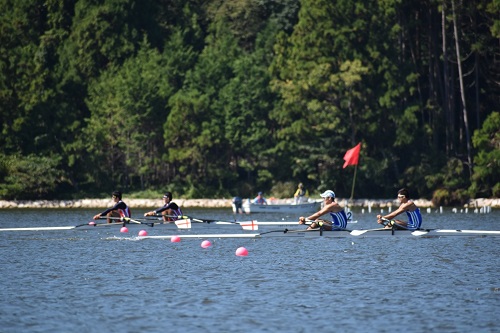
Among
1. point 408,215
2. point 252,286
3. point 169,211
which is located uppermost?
point 169,211

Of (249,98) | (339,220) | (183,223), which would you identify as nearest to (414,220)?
(339,220)

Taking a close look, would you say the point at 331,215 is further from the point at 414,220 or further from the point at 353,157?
the point at 353,157

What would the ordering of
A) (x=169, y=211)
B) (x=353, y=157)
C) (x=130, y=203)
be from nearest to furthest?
(x=169, y=211) → (x=353, y=157) → (x=130, y=203)

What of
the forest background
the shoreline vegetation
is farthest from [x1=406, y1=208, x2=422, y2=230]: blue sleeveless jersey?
the shoreline vegetation

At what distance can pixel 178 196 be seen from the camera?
8362 cm

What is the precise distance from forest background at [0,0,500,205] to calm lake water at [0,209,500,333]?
1488 inches

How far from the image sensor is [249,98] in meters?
84.1

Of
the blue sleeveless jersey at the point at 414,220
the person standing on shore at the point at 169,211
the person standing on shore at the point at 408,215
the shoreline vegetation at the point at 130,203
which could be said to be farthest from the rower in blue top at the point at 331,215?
the shoreline vegetation at the point at 130,203

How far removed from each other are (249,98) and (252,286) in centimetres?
5898

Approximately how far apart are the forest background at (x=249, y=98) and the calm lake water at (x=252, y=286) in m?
37.8

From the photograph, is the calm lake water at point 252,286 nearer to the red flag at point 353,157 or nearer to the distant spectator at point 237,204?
the distant spectator at point 237,204

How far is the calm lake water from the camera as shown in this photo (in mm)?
20484

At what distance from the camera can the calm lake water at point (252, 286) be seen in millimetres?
20484

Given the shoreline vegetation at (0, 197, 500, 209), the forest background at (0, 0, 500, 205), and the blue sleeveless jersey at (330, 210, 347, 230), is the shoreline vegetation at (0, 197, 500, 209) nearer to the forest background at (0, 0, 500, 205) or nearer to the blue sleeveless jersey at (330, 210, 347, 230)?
the forest background at (0, 0, 500, 205)
